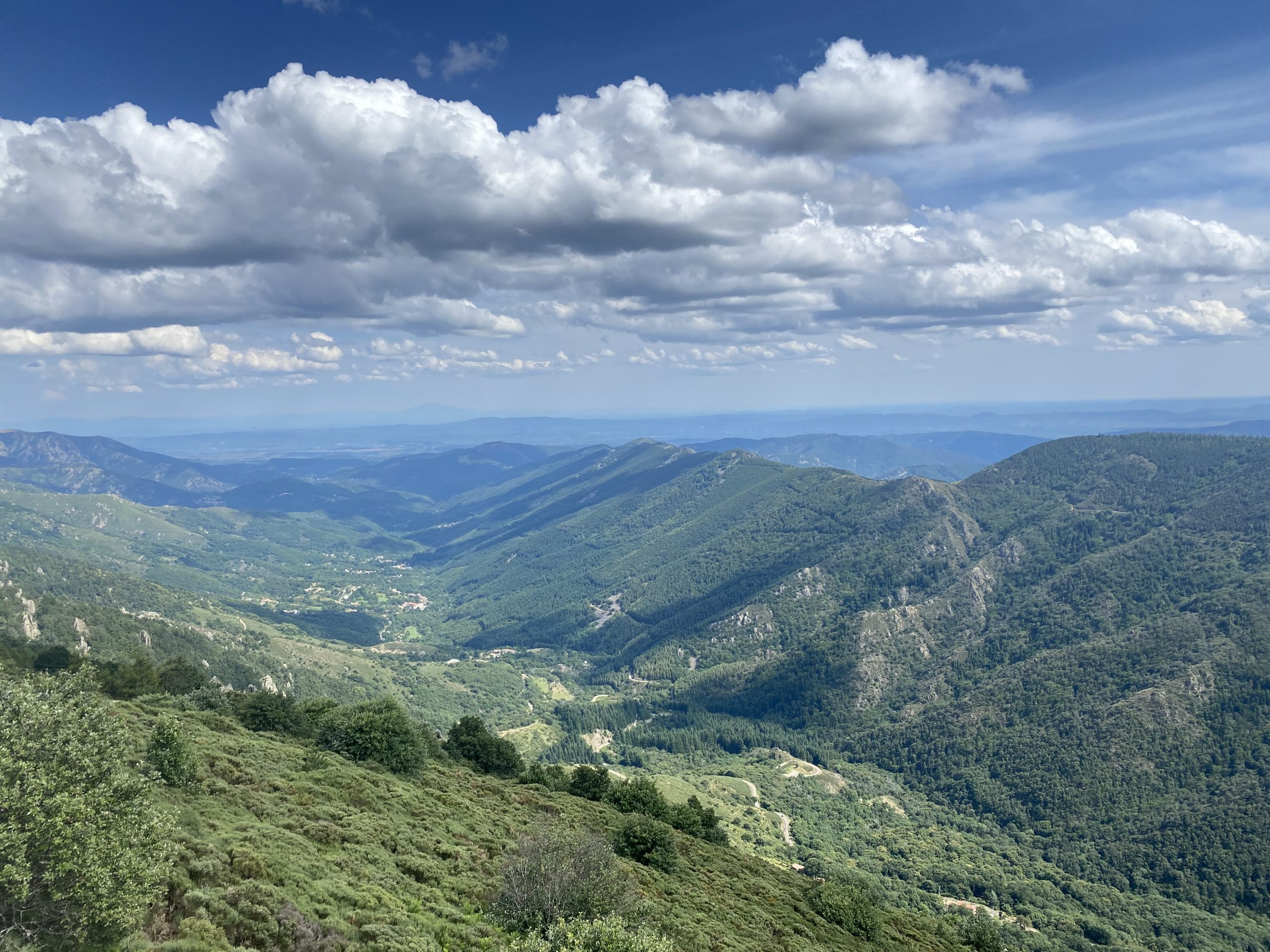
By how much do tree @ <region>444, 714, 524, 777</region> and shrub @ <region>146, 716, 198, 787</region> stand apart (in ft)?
188

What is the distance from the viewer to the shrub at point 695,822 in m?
98.6

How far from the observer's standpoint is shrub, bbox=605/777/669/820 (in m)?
95.7

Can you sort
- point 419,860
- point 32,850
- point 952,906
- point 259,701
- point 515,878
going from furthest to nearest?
point 952,906 < point 259,701 < point 419,860 < point 515,878 < point 32,850

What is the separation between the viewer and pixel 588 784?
104 metres

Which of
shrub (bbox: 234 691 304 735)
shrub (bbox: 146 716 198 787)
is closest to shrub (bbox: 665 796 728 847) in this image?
shrub (bbox: 234 691 304 735)

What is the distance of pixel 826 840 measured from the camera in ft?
655

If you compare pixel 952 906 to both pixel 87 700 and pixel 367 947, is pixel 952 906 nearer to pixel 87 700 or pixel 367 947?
pixel 367 947

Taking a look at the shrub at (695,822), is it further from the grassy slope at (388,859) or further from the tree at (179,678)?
the tree at (179,678)

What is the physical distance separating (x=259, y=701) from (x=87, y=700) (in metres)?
54.0

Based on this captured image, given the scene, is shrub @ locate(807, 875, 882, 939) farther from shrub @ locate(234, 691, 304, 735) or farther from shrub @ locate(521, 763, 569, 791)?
shrub @ locate(234, 691, 304, 735)

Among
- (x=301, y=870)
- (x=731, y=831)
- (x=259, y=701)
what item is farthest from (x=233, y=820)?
(x=731, y=831)

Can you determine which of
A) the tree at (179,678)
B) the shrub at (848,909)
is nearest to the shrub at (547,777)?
the shrub at (848,909)

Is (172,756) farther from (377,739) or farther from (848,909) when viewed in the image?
(848,909)

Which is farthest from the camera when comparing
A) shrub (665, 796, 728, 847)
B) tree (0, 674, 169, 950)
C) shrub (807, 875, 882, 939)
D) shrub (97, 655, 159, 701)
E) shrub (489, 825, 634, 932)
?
shrub (665, 796, 728, 847)
